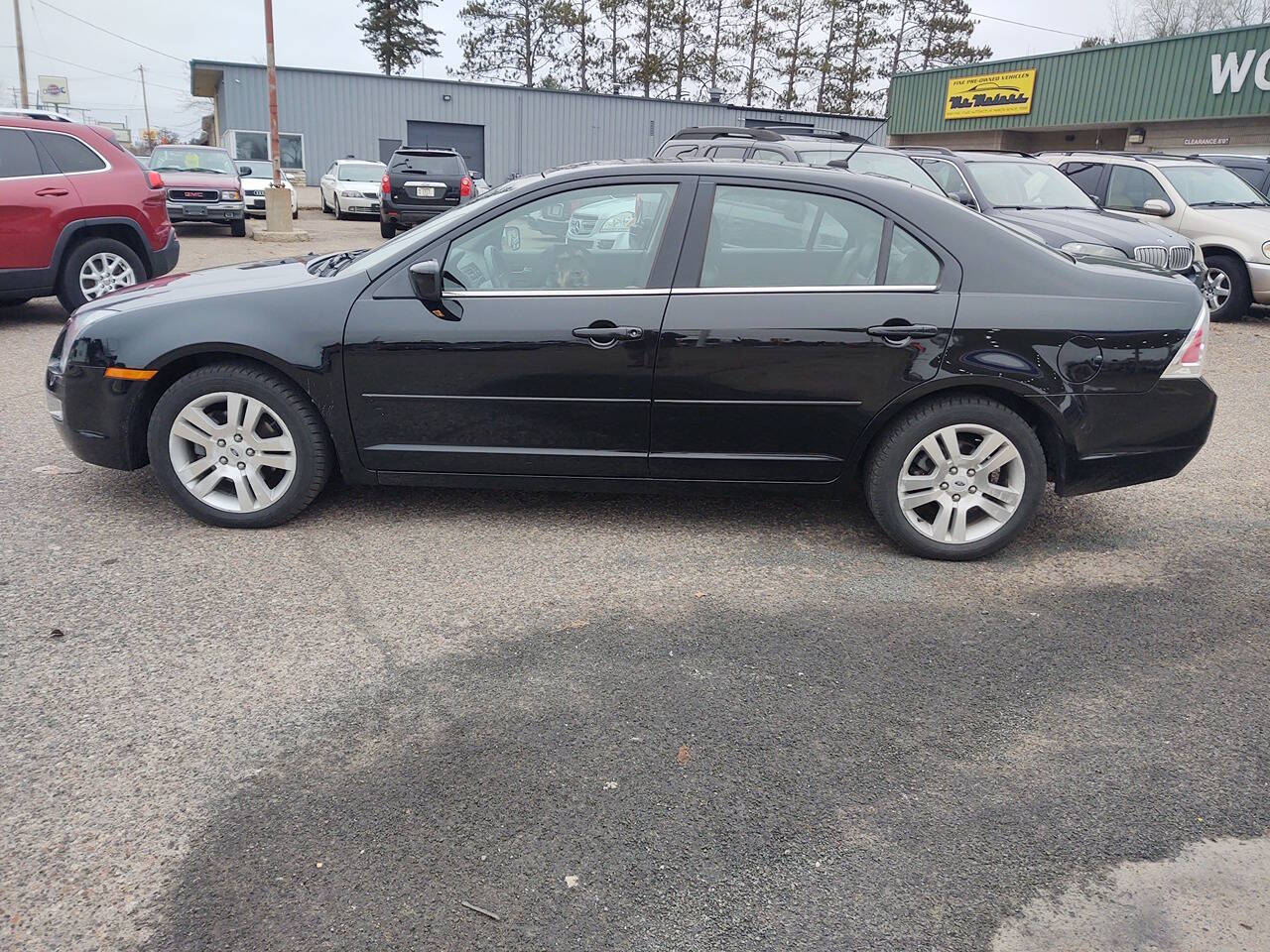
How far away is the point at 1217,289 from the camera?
38.2 ft

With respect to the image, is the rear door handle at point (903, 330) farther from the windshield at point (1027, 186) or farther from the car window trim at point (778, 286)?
the windshield at point (1027, 186)

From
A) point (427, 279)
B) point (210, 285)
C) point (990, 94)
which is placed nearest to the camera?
point (427, 279)

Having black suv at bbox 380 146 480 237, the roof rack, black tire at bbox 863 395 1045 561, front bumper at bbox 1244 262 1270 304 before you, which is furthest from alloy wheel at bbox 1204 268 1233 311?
black suv at bbox 380 146 480 237

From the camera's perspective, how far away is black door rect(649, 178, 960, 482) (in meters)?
4.26

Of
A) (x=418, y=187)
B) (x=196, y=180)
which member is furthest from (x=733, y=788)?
(x=196, y=180)

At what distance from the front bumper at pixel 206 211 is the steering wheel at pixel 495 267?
52.3 ft

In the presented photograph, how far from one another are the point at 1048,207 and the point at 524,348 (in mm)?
7839

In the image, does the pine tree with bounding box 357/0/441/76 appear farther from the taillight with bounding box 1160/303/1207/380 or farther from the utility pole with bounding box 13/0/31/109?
the taillight with bounding box 1160/303/1207/380

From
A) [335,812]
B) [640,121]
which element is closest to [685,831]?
[335,812]

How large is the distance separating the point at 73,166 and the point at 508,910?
930 cm

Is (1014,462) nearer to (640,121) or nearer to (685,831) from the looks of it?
(685,831)

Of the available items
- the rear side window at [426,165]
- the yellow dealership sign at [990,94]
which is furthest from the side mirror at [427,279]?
the yellow dealership sign at [990,94]

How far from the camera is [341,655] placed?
3.43m

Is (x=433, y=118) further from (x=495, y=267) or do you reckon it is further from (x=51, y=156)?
(x=495, y=267)
